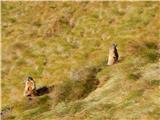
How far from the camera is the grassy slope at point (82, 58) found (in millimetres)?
45438

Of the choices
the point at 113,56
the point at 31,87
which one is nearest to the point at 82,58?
the point at 113,56

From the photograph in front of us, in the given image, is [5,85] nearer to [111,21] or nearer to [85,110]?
[111,21]

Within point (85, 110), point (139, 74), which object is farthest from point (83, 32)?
point (85, 110)

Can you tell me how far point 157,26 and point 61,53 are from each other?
56.2 feet

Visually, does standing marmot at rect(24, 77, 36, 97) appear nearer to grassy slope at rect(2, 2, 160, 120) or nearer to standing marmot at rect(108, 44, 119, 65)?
grassy slope at rect(2, 2, 160, 120)

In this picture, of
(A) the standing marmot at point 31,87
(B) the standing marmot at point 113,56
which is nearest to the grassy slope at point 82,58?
(B) the standing marmot at point 113,56

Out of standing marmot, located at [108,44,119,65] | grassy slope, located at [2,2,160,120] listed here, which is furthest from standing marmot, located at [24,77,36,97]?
standing marmot, located at [108,44,119,65]

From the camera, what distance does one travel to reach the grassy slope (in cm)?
4544

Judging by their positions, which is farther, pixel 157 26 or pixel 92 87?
pixel 157 26

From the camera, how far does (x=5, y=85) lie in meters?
73.3

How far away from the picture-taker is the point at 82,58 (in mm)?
74750

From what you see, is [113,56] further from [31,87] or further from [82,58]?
[82,58]

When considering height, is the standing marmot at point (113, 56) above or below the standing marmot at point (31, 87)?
above

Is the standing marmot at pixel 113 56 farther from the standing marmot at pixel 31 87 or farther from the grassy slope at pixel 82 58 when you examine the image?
the standing marmot at pixel 31 87
